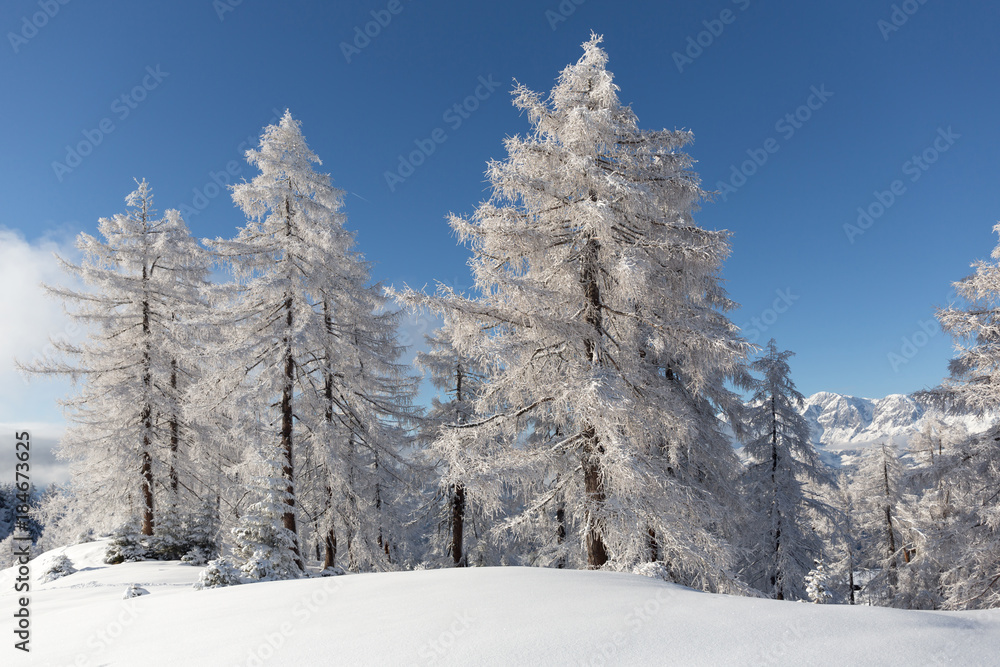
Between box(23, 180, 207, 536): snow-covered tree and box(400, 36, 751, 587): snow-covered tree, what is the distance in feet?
37.9

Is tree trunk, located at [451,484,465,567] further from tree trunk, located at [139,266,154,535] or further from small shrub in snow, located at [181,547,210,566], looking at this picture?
tree trunk, located at [139,266,154,535]

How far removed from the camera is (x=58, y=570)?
11.3 meters

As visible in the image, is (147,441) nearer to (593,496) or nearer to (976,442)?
(593,496)

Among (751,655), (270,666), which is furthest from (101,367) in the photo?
(751,655)

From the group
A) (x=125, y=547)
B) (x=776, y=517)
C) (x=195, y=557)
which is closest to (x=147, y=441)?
(x=125, y=547)

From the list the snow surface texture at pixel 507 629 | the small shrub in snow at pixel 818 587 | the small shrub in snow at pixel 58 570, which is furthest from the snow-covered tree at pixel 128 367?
the small shrub in snow at pixel 818 587

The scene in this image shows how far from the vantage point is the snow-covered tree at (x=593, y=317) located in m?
6.93

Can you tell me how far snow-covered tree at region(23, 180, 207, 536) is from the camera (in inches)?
558

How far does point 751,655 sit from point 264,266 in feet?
42.8

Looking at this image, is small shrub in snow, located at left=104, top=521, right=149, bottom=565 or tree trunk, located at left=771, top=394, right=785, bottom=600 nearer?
small shrub in snow, located at left=104, top=521, right=149, bottom=565

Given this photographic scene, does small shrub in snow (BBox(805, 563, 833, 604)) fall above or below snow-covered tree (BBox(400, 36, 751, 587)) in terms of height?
below

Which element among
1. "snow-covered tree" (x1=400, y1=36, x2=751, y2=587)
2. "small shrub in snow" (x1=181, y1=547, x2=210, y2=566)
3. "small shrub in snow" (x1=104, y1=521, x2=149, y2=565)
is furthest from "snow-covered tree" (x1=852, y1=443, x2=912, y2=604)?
"small shrub in snow" (x1=104, y1=521, x2=149, y2=565)

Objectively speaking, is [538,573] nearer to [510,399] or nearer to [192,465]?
[510,399]

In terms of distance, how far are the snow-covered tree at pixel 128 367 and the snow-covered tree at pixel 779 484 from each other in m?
19.4
